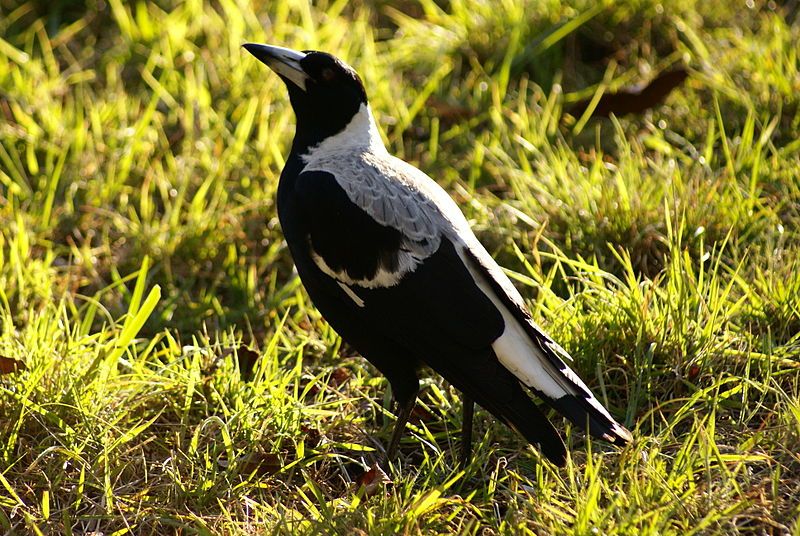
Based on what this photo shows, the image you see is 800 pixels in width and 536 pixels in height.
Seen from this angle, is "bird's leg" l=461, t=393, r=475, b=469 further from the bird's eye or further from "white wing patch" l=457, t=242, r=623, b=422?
the bird's eye

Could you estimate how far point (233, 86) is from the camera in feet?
13.9

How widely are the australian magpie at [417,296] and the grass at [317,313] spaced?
14 cm

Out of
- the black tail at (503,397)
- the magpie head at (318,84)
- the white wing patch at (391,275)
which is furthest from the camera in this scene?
the magpie head at (318,84)

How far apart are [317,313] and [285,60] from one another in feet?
2.65

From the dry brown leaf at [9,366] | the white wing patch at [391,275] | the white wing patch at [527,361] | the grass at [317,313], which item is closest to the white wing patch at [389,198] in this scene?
the white wing patch at [391,275]

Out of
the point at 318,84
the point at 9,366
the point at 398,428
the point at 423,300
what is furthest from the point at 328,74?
the point at 9,366

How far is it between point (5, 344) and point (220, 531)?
90cm

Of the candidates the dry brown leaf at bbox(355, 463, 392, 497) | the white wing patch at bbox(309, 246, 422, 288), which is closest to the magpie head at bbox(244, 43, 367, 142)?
the white wing patch at bbox(309, 246, 422, 288)

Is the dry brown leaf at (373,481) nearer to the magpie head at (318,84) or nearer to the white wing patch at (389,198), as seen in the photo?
the white wing patch at (389,198)

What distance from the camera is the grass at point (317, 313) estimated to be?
241 cm

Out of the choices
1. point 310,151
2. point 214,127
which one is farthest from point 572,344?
point 214,127

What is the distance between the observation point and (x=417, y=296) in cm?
250

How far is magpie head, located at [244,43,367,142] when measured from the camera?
9.83 feet

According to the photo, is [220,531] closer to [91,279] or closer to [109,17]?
[91,279]
